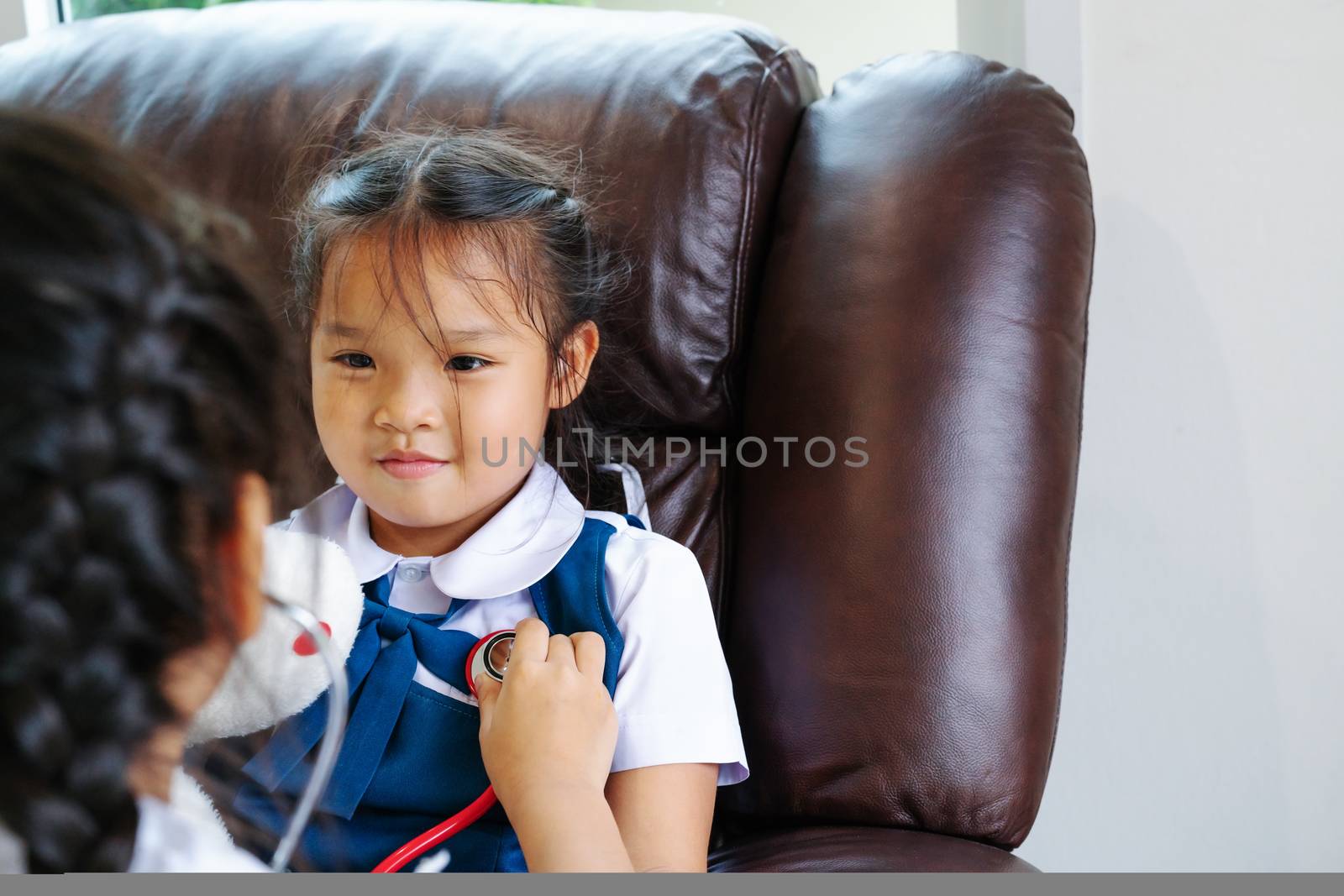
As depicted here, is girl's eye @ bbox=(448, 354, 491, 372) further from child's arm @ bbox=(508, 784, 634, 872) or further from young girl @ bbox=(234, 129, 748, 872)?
child's arm @ bbox=(508, 784, 634, 872)

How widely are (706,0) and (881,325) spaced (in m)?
0.71

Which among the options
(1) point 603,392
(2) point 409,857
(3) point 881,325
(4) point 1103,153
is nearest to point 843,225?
(3) point 881,325

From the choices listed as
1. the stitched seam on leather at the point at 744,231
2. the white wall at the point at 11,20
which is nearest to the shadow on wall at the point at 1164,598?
the stitched seam on leather at the point at 744,231

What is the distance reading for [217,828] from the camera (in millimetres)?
473

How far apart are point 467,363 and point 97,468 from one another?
1.77ft

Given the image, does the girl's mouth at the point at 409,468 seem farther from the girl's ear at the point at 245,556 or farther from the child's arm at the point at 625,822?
the girl's ear at the point at 245,556

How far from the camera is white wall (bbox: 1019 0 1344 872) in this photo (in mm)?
1159

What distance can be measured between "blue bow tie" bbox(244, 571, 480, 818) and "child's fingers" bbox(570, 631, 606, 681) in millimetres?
109

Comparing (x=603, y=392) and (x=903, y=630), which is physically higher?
(x=603, y=392)

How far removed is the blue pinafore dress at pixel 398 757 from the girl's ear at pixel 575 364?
176 mm

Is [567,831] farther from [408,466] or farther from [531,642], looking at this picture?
[408,466]

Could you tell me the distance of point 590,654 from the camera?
769 mm

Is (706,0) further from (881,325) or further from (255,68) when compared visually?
(881,325)

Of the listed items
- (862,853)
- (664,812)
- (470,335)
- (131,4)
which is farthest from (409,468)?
(131,4)
